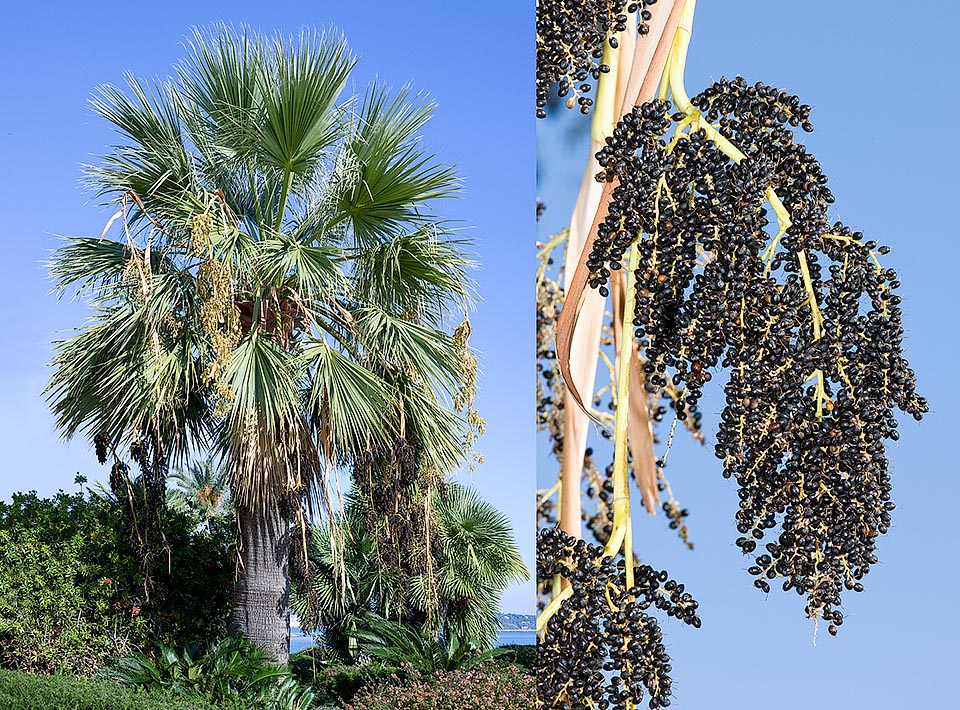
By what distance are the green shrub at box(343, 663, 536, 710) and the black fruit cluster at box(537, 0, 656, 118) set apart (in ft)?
10.5

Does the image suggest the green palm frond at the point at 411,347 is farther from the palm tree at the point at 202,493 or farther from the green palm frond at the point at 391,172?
the palm tree at the point at 202,493

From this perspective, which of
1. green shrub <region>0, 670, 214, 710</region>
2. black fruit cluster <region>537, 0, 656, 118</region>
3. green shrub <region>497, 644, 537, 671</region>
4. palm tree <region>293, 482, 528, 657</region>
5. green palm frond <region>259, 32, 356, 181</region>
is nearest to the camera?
black fruit cluster <region>537, 0, 656, 118</region>

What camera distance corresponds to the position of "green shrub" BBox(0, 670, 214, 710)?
12.3ft

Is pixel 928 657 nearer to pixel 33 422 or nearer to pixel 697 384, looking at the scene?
pixel 697 384

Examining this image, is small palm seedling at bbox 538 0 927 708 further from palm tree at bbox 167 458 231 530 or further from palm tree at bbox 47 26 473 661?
palm tree at bbox 167 458 231 530

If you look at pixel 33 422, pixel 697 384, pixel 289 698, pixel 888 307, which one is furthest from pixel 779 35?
pixel 33 422

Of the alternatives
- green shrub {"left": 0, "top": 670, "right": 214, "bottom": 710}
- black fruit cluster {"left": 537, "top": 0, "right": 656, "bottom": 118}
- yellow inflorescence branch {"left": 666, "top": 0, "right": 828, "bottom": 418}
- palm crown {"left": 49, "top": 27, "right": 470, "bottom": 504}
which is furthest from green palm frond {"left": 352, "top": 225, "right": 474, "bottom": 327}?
yellow inflorescence branch {"left": 666, "top": 0, "right": 828, "bottom": 418}

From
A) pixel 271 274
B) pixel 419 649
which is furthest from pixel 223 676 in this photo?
pixel 271 274

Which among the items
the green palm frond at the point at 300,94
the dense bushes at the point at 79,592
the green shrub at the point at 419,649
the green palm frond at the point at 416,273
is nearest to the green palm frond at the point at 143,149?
the green palm frond at the point at 300,94

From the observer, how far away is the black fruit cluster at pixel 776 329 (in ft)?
4.85

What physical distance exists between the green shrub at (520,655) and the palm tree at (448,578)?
216mm

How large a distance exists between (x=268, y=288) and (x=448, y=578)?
2.24 metres

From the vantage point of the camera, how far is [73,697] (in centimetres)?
377

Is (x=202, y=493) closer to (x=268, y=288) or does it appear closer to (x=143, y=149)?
(x=268, y=288)
